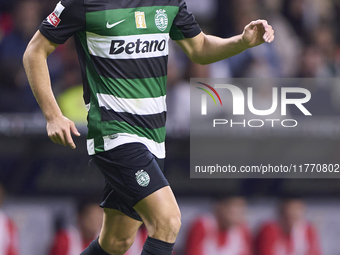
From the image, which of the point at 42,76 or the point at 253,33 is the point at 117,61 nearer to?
the point at 42,76

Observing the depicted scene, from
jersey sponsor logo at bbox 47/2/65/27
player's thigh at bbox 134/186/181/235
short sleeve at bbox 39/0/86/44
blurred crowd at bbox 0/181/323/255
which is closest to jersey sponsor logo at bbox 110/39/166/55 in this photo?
short sleeve at bbox 39/0/86/44

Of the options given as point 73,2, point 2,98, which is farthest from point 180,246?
point 73,2

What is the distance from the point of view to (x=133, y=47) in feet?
9.96

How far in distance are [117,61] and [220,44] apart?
2.36 feet

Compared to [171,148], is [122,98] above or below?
above

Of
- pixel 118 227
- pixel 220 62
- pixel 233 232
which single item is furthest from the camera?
pixel 220 62

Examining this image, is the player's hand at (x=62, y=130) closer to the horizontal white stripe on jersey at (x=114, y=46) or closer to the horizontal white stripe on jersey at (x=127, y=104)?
the horizontal white stripe on jersey at (x=127, y=104)

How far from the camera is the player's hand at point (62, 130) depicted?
9.37 ft

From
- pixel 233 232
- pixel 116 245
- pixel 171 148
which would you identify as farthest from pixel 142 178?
pixel 233 232

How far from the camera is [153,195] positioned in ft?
9.23

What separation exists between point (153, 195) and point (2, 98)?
286 centimetres

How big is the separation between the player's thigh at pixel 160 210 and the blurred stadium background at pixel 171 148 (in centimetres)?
227

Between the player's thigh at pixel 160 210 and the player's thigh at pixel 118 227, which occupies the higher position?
the player's thigh at pixel 160 210

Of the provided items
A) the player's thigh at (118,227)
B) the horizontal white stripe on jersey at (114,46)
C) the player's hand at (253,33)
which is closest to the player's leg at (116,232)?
the player's thigh at (118,227)
